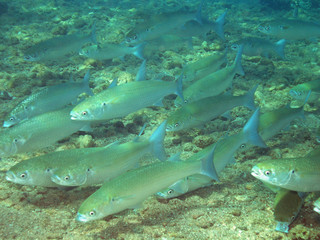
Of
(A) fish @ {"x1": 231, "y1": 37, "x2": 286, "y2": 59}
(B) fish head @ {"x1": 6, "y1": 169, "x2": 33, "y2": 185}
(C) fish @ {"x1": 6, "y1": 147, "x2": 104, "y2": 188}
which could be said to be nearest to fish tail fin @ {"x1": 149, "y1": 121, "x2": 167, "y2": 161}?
(C) fish @ {"x1": 6, "y1": 147, "x2": 104, "y2": 188}

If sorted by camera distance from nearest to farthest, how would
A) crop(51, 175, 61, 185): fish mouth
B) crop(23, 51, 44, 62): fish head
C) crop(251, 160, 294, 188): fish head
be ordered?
crop(251, 160, 294, 188): fish head → crop(51, 175, 61, 185): fish mouth → crop(23, 51, 44, 62): fish head

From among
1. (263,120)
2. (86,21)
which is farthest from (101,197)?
(86,21)

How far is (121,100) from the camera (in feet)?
14.0

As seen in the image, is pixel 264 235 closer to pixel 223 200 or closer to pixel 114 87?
pixel 223 200

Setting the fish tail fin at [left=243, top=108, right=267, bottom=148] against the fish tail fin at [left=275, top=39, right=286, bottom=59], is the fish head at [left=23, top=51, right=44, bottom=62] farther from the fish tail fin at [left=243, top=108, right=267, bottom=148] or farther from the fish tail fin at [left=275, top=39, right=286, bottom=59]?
the fish tail fin at [left=275, top=39, right=286, bottom=59]

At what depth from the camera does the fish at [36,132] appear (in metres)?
3.60

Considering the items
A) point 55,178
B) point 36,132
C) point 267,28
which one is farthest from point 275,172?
point 267,28

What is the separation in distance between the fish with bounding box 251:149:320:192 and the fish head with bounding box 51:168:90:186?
2.03m

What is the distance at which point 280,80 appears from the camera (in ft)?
23.6

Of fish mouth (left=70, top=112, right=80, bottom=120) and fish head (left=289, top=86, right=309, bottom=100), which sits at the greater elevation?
fish mouth (left=70, top=112, right=80, bottom=120)

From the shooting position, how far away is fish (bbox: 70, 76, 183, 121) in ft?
13.4

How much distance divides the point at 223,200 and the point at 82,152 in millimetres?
2018

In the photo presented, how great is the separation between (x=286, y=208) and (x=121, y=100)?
2814 mm

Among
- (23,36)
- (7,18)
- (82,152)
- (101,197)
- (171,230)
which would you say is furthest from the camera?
(7,18)
